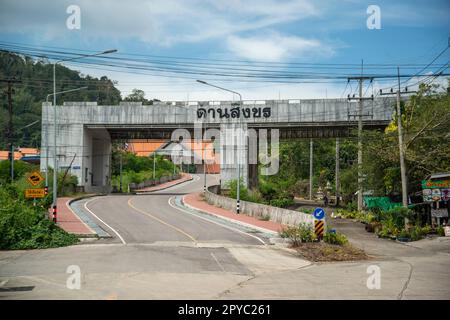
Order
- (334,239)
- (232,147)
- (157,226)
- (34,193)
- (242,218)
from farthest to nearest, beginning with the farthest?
(232,147)
(242,218)
(157,226)
(34,193)
(334,239)

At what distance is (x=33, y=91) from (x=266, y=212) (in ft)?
384

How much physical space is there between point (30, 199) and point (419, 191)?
24118 millimetres

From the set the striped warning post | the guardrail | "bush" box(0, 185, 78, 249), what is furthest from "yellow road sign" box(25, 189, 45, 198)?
the guardrail

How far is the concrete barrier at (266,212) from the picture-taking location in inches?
1107

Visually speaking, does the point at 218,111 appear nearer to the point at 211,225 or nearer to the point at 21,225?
the point at 211,225

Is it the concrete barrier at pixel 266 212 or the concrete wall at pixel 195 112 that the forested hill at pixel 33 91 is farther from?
the concrete barrier at pixel 266 212

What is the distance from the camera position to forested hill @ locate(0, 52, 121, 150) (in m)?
112

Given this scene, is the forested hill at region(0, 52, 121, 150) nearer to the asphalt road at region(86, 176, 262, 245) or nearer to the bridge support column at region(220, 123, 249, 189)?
the bridge support column at region(220, 123, 249, 189)

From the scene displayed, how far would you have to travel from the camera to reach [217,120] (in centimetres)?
5384

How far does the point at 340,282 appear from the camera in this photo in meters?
14.0

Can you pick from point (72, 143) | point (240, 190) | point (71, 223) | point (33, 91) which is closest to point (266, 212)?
point (71, 223)

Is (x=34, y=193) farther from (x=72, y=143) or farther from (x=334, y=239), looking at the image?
(x=72, y=143)

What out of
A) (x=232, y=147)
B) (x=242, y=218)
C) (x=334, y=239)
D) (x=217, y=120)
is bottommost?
(x=242, y=218)
